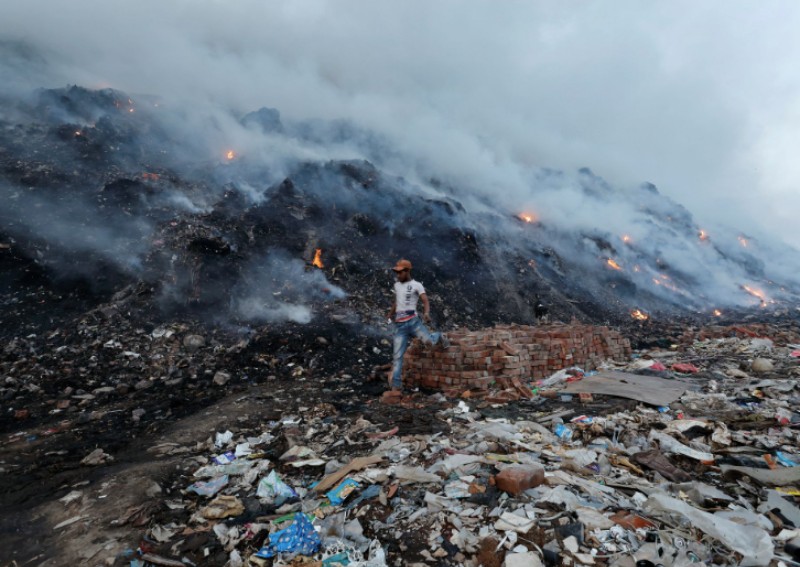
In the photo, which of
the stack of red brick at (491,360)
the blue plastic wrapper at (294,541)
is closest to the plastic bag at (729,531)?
the blue plastic wrapper at (294,541)

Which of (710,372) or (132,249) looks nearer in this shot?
(710,372)

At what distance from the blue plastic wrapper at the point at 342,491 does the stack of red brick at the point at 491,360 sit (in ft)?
10.9

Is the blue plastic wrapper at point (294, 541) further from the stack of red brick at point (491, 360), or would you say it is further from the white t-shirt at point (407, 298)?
the stack of red brick at point (491, 360)

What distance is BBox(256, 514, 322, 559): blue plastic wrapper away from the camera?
2271mm

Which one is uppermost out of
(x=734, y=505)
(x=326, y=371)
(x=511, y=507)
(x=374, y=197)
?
(x=374, y=197)

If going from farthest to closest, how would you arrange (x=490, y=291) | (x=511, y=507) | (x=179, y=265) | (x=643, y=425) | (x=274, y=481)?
Answer: (x=490, y=291)
(x=179, y=265)
(x=643, y=425)
(x=274, y=481)
(x=511, y=507)

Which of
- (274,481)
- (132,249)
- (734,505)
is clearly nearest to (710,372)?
(734,505)

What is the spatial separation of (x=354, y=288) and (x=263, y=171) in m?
9.55

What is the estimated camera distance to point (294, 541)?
7.64ft

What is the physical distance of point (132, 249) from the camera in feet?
33.8

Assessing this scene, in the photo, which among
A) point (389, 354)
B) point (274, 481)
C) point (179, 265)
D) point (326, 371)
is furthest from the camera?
point (179, 265)

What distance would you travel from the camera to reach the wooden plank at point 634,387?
511 centimetres

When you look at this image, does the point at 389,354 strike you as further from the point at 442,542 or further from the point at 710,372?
the point at 442,542

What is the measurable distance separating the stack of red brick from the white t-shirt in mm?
738
